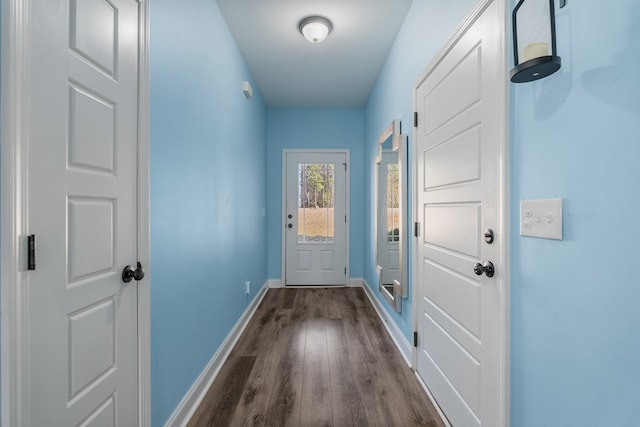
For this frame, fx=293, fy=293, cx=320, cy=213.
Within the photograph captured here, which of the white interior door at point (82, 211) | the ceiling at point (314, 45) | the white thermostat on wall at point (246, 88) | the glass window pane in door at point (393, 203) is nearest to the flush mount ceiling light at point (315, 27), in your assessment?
the ceiling at point (314, 45)

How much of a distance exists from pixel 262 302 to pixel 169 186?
2.43 meters

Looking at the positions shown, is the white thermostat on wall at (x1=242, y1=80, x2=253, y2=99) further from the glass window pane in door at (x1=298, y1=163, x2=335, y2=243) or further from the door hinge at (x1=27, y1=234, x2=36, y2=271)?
the door hinge at (x1=27, y1=234, x2=36, y2=271)

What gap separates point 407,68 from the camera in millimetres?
2211

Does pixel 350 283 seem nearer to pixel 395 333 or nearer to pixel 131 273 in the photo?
pixel 395 333

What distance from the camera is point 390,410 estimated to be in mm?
1630

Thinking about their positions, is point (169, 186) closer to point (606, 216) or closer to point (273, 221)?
point (606, 216)

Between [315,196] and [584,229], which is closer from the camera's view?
[584,229]

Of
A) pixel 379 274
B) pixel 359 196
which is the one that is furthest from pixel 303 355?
pixel 359 196

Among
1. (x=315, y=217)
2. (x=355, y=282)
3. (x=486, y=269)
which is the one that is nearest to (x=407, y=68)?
(x=486, y=269)

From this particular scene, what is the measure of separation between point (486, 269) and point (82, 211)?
1.46 metres

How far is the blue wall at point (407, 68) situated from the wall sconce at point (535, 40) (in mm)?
484

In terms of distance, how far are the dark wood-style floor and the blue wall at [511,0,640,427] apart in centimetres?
84

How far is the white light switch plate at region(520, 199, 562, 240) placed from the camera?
859 mm

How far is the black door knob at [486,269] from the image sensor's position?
115 cm
